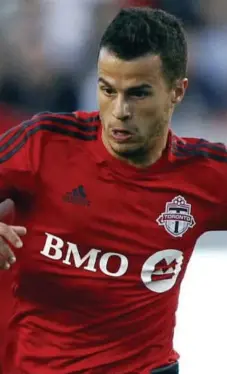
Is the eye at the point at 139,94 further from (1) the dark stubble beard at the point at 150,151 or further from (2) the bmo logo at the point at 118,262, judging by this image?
(2) the bmo logo at the point at 118,262

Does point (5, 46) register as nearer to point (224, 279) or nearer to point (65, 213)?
point (224, 279)

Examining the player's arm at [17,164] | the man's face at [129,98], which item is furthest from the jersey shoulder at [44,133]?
→ the man's face at [129,98]

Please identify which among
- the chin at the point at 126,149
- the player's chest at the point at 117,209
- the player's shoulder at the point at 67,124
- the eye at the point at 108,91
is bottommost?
the player's chest at the point at 117,209

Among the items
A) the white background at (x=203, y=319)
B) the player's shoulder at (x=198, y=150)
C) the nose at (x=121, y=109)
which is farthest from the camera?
the white background at (x=203, y=319)

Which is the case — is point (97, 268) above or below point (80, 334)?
above

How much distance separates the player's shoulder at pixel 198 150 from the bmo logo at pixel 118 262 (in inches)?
8.3

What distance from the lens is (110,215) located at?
7.00 feet

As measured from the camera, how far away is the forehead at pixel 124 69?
1986 mm

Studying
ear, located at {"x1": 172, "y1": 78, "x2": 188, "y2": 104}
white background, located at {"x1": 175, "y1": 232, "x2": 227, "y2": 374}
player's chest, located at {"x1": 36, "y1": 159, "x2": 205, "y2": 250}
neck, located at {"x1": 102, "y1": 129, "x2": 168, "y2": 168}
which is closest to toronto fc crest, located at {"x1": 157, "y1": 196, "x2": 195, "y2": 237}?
player's chest, located at {"x1": 36, "y1": 159, "x2": 205, "y2": 250}

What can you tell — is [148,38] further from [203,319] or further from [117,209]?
[203,319]

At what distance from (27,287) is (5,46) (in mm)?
2440

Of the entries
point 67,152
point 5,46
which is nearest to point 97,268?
point 67,152

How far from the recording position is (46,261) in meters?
2.12

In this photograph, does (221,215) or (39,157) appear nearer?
(39,157)
